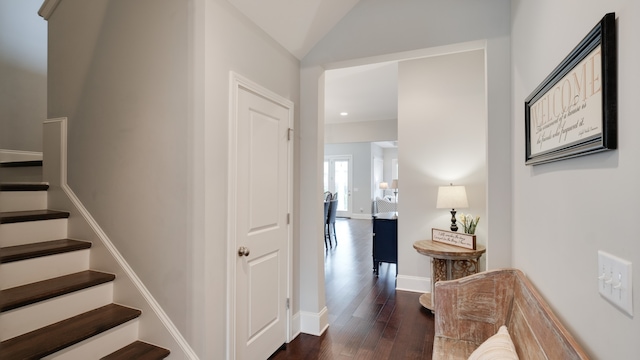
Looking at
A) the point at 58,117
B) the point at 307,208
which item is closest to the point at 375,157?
the point at 307,208

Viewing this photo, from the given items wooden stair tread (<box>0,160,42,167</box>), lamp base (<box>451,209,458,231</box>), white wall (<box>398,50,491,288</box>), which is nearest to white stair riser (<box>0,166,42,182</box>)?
wooden stair tread (<box>0,160,42,167</box>)

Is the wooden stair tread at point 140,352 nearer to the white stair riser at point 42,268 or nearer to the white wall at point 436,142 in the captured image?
the white stair riser at point 42,268

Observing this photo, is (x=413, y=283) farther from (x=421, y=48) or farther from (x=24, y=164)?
(x=24, y=164)

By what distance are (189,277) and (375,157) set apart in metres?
10.5

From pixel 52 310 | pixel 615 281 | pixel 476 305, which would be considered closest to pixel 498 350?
pixel 476 305

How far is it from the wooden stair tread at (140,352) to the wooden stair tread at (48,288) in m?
0.44

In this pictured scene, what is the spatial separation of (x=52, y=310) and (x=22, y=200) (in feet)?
3.67

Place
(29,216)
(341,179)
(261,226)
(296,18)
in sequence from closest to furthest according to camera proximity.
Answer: (29,216)
(261,226)
(296,18)
(341,179)

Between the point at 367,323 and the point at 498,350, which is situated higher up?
the point at 498,350

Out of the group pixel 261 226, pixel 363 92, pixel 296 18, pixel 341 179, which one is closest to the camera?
pixel 261 226

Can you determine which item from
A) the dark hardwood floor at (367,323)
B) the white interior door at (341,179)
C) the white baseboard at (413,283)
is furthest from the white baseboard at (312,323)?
the white interior door at (341,179)

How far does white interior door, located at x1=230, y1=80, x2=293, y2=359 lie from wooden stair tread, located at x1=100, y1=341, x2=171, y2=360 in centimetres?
44

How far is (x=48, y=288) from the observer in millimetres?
1771

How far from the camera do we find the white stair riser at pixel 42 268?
1.77 metres
